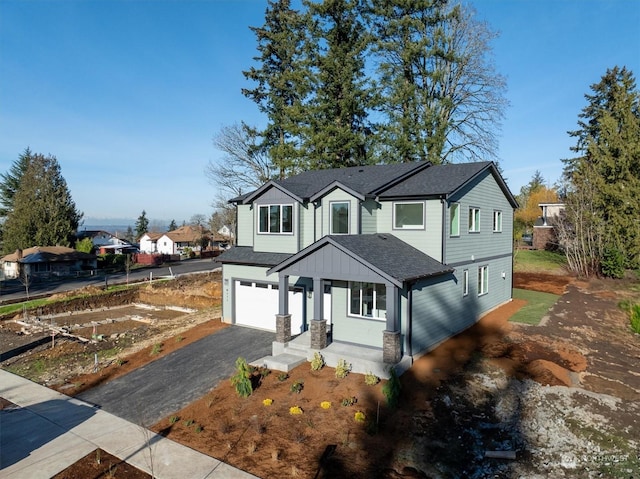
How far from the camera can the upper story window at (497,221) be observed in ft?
64.0

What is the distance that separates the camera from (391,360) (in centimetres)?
1135

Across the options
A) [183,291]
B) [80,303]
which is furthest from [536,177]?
[80,303]

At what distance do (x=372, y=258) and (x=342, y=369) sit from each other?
343 cm

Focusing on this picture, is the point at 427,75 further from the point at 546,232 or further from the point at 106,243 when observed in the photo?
the point at 106,243

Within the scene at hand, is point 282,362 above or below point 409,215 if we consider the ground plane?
below

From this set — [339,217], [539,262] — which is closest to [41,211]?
[339,217]

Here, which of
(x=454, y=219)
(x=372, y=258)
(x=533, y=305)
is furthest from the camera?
(x=533, y=305)

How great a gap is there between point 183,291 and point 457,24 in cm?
2932

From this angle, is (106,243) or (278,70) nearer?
(278,70)

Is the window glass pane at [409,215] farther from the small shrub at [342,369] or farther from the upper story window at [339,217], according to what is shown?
the small shrub at [342,369]

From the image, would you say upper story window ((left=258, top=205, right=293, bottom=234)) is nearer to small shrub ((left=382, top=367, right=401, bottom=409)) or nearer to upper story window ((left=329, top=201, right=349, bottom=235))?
upper story window ((left=329, top=201, right=349, bottom=235))

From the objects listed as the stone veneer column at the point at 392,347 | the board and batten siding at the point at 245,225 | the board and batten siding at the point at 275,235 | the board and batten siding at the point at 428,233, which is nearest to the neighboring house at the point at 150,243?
the board and batten siding at the point at 245,225

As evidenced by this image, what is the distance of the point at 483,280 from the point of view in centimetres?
1836

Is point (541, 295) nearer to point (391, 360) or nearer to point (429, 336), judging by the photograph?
point (429, 336)
